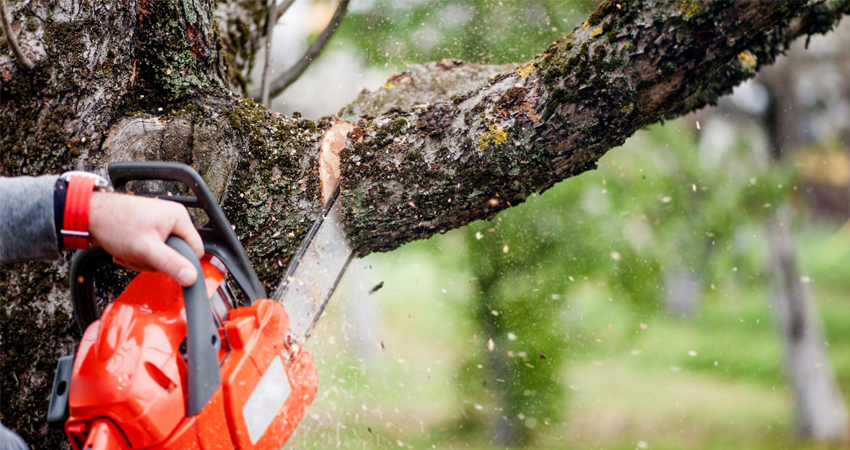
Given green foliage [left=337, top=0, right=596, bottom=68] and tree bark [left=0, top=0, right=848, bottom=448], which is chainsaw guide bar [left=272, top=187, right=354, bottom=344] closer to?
tree bark [left=0, top=0, right=848, bottom=448]

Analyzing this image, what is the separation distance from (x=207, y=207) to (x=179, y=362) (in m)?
0.29

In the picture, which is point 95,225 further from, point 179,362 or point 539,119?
point 539,119

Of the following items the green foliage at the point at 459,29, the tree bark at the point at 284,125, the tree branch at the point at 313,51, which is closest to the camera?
the tree bark at the point at 284,125

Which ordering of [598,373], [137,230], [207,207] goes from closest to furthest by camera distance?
[137,230], [207,207], [598,373]

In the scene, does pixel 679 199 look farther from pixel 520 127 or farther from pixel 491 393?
pixel 520 127

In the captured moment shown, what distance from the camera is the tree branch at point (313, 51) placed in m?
2.38

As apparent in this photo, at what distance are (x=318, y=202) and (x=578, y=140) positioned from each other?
670 mm

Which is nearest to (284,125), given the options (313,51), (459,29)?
(313,51)

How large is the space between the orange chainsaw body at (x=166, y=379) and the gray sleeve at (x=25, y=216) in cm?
17

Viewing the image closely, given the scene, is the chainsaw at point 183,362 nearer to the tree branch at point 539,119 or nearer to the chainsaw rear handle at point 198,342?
the chainsaw rear handle at point 198,342

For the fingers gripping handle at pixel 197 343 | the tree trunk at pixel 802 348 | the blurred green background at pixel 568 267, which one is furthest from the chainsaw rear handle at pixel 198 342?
the tree trunk at pixel 802 348

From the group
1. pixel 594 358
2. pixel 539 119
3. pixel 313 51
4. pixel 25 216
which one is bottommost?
pixel 25 216

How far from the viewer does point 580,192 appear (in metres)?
4.59

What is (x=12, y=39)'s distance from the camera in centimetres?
120
